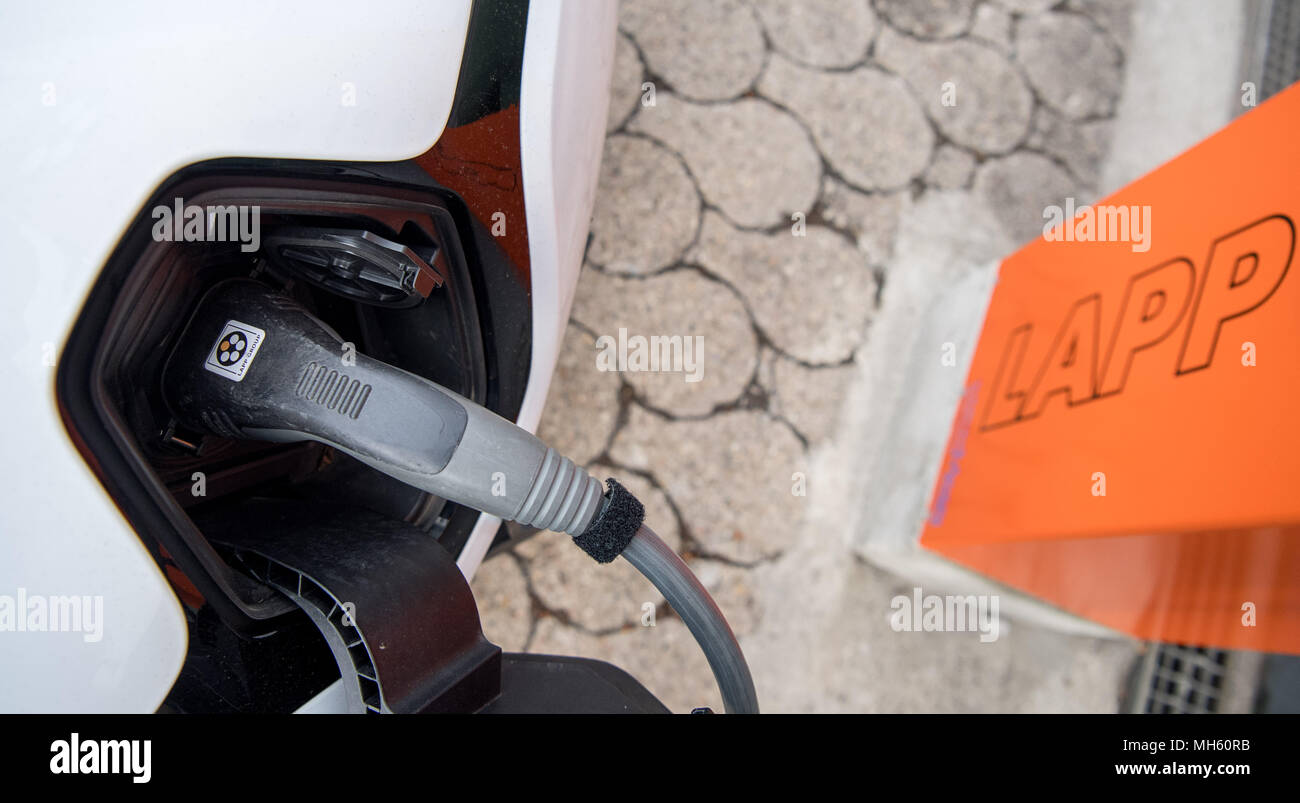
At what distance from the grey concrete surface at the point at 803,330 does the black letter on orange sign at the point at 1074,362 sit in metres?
0.26

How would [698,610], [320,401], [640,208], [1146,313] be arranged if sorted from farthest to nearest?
[640,208] → [1146,313] → [698,610] → [320,401]

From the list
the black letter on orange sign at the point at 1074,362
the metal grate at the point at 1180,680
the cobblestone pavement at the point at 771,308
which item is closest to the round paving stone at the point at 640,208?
the cobblestone pavement at the point at 771,308

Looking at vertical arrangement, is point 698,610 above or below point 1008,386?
below

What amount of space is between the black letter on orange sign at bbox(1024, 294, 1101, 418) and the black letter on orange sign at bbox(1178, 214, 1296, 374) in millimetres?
128

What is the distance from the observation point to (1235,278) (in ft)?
2.42

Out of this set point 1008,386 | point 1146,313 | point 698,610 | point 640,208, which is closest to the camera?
point 698,610

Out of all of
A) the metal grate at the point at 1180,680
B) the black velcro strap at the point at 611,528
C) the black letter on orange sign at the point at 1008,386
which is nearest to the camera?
the black velcro strap at the point at 611,528

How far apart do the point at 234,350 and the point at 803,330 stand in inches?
39.7

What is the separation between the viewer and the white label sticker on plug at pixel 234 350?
61 cm

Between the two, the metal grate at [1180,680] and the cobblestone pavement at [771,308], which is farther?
the metal grate at [1180,680]

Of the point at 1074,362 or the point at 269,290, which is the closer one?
the point at 269,290

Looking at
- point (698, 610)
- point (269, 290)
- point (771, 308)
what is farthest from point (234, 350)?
point (771, 308)

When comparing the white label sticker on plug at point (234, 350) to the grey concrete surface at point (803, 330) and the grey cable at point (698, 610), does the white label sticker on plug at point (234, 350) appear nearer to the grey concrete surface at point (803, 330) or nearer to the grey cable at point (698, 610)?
the grey cable at point (698, 610)

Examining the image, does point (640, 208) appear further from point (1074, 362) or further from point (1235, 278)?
point (1235, 278)
